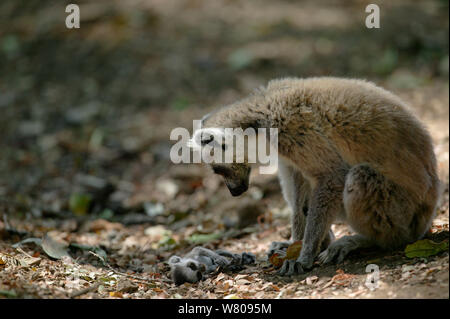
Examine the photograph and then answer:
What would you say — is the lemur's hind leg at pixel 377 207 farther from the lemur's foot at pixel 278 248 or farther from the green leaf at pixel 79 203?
the green leaf at pixel 79 203

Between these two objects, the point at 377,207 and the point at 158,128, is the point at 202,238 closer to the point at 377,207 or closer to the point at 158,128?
the point at 377,207

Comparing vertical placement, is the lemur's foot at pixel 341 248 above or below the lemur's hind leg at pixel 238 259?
above

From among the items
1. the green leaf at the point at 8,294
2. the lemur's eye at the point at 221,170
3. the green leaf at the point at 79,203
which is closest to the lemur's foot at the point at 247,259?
the lemur's eye at the point at 221,170

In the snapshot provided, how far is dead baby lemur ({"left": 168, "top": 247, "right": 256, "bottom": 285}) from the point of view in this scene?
202 inches

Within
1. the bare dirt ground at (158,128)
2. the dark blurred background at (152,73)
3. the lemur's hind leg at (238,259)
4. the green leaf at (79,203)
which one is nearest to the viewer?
the bare dirt ground at (158,128)

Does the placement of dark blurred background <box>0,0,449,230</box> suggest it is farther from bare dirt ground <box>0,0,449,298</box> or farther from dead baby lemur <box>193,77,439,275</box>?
dead baby lemur <box>193,77,439,275</box>

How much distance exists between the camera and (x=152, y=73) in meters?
11.7

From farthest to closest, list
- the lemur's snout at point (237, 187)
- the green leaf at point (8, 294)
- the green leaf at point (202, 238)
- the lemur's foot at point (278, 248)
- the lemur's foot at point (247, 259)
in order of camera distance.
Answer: the green leaf at point (202, 238) → the lemur's snout at point (237, 187) → the lemur's foot at point (278, 248) → the lemur's foot at point (247, 259) → the green leaf at point (8, 294)

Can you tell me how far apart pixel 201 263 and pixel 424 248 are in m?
2.18

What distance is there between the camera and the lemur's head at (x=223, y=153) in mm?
5523

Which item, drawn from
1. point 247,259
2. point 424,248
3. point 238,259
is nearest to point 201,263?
point 238,259

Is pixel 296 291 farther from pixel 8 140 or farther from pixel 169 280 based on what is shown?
pixel 8 140

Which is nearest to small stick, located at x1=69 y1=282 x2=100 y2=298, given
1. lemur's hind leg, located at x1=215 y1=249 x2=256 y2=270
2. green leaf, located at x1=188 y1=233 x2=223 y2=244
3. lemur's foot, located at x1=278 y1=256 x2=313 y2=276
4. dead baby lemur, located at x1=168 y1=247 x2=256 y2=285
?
dead baby lemur, located at x1=168 y1=247 x2=256 y2=285

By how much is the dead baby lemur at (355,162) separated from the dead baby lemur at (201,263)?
0.59 metres
